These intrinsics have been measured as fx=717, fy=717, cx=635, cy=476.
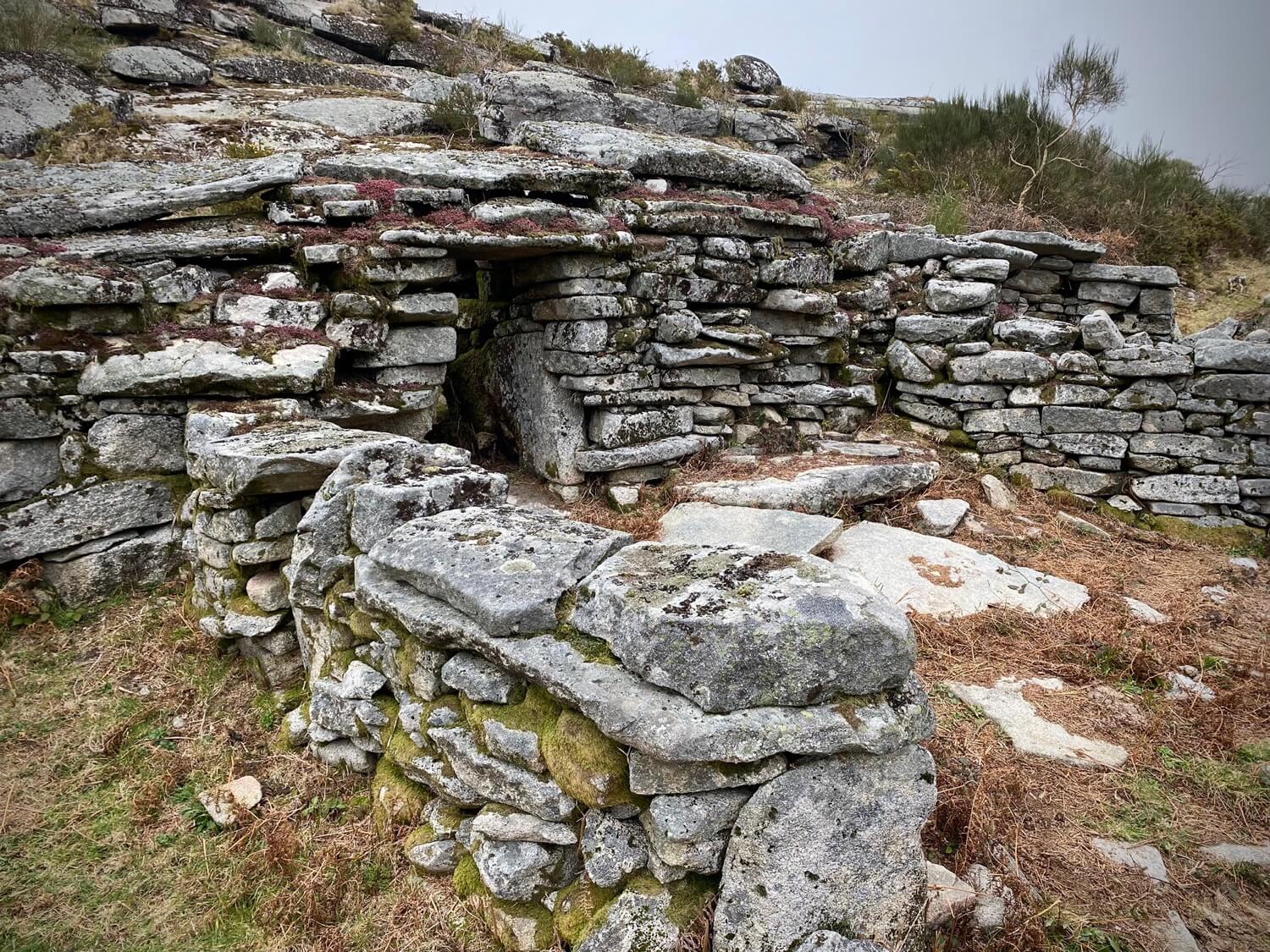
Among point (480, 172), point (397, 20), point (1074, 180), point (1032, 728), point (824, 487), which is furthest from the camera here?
point (397, 20)

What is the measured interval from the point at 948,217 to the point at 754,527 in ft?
19.8

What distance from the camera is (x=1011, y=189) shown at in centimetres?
1052

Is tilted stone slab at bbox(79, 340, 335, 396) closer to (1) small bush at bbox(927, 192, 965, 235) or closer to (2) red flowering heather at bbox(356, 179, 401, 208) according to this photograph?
(2) red flowering heather at bbox(356, 179, 401, 208)

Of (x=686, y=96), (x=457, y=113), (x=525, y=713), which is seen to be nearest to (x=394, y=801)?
(x=525, y=713)

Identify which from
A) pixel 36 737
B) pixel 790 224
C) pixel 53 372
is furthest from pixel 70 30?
pixel 36 737

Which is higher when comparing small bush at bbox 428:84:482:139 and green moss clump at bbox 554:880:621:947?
small bush at bbox 428:84:482:139

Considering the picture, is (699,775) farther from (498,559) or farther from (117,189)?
(117,189)

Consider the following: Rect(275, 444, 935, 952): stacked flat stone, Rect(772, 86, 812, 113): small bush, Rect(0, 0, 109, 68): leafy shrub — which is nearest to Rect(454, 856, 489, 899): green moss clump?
Rect(275, 444, 935, 952): stacked flat stone

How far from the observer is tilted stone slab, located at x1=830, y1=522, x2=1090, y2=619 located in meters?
4.70

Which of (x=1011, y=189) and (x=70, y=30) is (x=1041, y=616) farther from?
(x=70, y=30)

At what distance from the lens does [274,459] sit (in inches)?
136

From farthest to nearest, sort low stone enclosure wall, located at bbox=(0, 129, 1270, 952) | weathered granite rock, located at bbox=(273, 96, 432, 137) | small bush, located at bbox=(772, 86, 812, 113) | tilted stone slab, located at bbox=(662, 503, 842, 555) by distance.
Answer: small bush, located at bbox=(772, 86, 812, 113) → weathered granite rock, located at bbox=(273, 96, 432, 137) → tilted stone slab, located at bbox=(662, 503, 842, 555) → low stone enclosure wall, located at bbox=(0, 129, 1270, 952)

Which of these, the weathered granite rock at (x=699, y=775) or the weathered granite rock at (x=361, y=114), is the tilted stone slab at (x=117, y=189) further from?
the weathered granite rock at (x=699, y=775)

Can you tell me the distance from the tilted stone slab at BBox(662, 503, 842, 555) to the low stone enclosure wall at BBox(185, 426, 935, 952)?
2234mm
